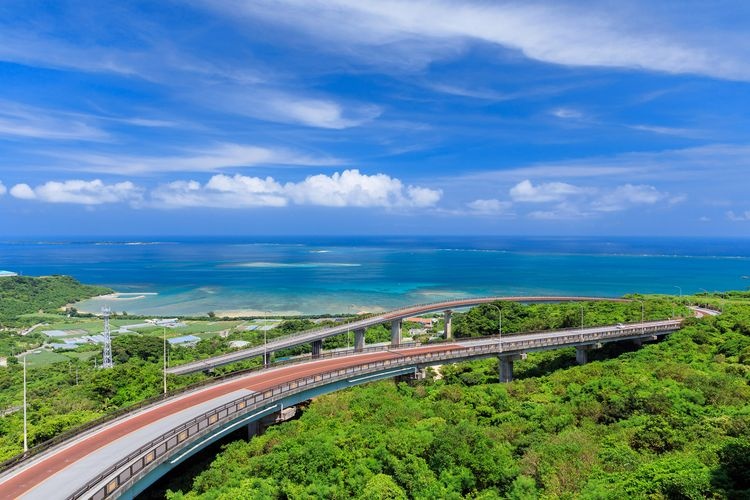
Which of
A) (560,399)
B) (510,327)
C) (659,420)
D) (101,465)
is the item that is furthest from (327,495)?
(510,327)

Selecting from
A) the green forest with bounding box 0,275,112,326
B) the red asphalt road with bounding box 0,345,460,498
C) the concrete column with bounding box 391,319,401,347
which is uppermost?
the red asphalt road with bounding box 0,345,460,498

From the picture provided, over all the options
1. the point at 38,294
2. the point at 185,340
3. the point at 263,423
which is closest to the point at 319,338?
the point at 263,423

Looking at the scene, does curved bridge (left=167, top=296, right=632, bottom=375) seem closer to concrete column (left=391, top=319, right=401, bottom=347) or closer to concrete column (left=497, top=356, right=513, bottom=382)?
concrete column (left=391, top=319, right=401, bottom=347)

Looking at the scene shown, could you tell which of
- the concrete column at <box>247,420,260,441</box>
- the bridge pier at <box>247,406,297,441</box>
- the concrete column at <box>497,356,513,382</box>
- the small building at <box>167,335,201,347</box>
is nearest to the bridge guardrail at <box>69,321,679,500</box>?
the concrete column at <box>497,356,513,382</box>

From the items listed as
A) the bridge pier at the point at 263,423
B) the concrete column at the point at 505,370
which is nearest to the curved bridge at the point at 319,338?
the concrete column at the point at 505,370

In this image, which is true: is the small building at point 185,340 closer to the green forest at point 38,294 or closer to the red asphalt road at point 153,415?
the red asphalt road at point 153,415

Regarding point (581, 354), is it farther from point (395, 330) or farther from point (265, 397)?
point (265, 397)

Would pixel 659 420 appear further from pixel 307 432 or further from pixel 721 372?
pixel 307 432
